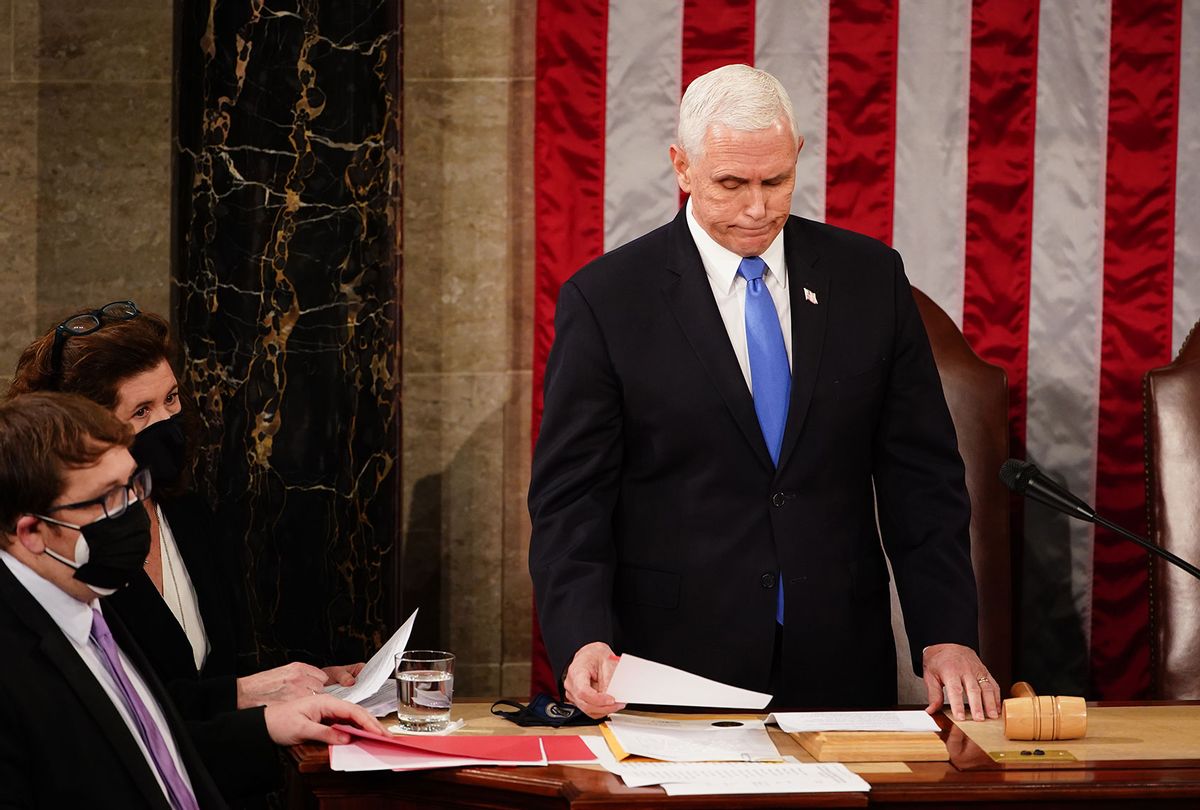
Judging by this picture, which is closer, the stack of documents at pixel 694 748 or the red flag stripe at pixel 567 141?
the stack of documents at pixel 694 748

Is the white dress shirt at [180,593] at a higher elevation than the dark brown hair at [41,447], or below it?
below

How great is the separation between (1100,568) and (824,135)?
1.54 meters

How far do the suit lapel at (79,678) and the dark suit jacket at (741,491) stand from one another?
0.78 metres

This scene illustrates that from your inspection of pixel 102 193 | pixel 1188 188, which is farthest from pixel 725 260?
pixel 102 193

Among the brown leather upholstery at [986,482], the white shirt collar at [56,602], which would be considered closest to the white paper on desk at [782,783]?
the white shirt collar at [56,602]

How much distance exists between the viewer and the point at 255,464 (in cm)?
387

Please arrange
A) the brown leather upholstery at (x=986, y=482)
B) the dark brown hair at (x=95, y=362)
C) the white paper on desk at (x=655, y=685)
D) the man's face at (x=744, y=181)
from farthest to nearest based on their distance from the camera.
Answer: the brown leather upholstery at (x=986, y=482)
the dark brown hair at (x=95, y=362)
the man's face at (x=744, y=181)
the white paper on desk at (x=655, y=685)

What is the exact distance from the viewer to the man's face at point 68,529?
1950 millimetres

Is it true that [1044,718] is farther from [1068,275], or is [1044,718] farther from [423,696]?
[1068,275]

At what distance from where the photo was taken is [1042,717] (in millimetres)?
2244

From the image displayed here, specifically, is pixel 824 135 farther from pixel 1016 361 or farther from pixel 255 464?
pixel 255 464

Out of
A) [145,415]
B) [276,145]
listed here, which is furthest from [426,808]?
[276,145]

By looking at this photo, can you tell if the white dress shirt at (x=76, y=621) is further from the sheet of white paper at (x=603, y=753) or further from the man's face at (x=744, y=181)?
the man's face at (x=744, y=181)

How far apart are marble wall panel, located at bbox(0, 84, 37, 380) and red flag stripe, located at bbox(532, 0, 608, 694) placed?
4.88ft
